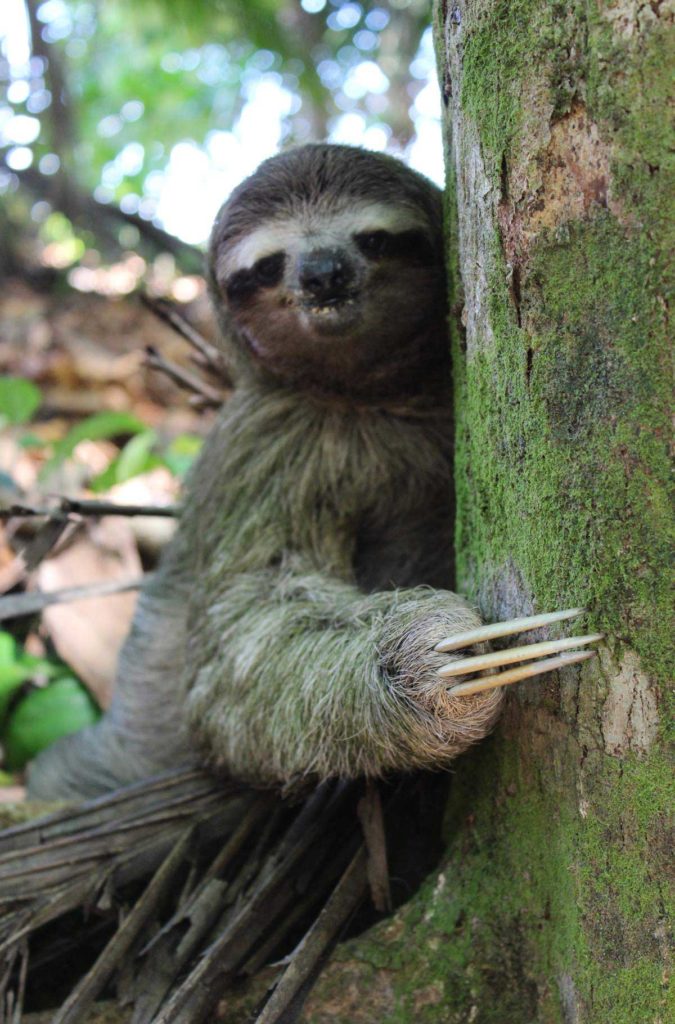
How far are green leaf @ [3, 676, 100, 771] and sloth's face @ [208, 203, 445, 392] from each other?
124 inches

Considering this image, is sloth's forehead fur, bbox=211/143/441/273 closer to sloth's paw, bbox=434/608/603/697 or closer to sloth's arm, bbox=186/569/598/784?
sloth's arm, bbox=186/569/598/784

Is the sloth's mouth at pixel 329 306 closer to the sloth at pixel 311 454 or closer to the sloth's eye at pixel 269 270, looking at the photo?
the sloth at pixel 311 454

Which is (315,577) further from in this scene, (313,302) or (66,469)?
(66,469)

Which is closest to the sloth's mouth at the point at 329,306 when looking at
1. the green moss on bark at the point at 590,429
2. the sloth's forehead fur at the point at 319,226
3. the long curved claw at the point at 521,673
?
the sloth's forehead fur at the point at 319,226

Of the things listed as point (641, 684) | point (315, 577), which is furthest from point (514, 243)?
point (315, 577)

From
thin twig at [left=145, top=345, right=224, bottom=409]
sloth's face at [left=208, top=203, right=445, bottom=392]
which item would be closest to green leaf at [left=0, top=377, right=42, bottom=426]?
thin twig at [left=145, top=345, right=224, bottom=409]

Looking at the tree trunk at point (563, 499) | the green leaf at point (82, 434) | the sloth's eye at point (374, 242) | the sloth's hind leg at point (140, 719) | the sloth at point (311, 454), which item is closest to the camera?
the tree trunk at point (563, 499)

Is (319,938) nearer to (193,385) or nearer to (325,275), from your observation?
(325,275)

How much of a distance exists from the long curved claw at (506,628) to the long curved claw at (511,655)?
47 mm

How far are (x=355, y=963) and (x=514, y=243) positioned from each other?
2270 mm

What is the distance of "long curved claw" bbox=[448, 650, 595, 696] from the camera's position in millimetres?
2389

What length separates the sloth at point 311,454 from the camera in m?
3.73

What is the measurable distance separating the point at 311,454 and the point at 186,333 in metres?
2.10

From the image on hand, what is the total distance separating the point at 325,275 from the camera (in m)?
3.79
